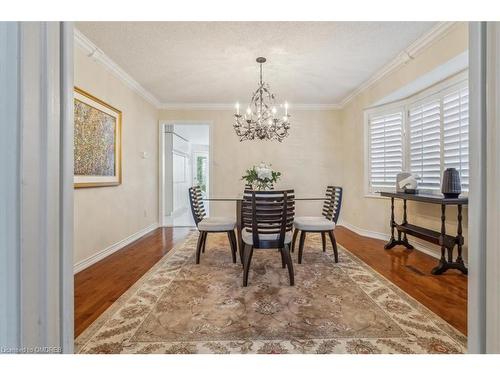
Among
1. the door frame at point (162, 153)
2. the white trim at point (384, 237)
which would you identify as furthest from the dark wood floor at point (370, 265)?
the door frame at point (162, 153)

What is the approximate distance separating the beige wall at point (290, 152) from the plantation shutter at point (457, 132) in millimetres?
2273

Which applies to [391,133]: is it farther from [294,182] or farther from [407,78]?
[294,182]

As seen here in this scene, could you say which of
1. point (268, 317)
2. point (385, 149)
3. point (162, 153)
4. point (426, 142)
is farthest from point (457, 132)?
point (162, 153)

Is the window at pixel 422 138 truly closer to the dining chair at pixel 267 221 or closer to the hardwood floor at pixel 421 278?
the hardwood floor at pixel 421 278

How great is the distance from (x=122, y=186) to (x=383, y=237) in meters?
4.14

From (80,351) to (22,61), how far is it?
5.36 ft

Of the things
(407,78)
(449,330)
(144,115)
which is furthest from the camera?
(144,115)

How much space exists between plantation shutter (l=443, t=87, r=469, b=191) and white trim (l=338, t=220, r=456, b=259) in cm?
89

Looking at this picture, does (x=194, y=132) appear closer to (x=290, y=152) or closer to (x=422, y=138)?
(x=290, y=152)
